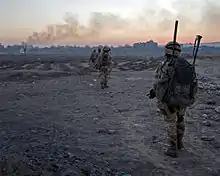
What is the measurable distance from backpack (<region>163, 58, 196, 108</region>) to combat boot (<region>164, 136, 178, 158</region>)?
0.59 meters

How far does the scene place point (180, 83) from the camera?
232 inches

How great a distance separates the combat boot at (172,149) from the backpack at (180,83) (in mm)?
587

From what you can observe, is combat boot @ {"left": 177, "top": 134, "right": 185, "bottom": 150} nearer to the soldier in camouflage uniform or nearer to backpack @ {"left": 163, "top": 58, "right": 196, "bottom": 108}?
the soldier in camouflage uniform

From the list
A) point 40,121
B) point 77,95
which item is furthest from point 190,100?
point 77,95

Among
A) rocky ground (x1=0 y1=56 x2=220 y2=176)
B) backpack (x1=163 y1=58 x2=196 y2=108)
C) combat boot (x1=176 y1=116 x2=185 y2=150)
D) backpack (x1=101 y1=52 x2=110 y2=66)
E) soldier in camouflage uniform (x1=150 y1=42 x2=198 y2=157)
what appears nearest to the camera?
rocky ground (x1=0 y1=56 x2=220 y2=176)

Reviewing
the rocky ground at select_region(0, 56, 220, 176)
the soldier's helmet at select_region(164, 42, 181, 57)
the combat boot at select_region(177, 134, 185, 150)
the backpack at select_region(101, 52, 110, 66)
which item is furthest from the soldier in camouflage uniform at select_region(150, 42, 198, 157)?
the backpack at select_region(101, 52, 110, 66)

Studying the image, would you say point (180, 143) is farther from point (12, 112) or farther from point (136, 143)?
point (12, 112)

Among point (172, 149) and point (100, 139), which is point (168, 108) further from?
point (100, 139)

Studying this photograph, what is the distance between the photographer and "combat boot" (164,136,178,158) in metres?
5.96

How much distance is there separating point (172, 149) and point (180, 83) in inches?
40.7

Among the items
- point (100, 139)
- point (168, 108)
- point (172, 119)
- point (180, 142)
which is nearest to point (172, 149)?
point (180, 142)

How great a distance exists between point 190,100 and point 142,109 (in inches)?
172

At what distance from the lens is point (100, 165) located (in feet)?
18.1

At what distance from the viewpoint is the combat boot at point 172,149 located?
19.5 ft
